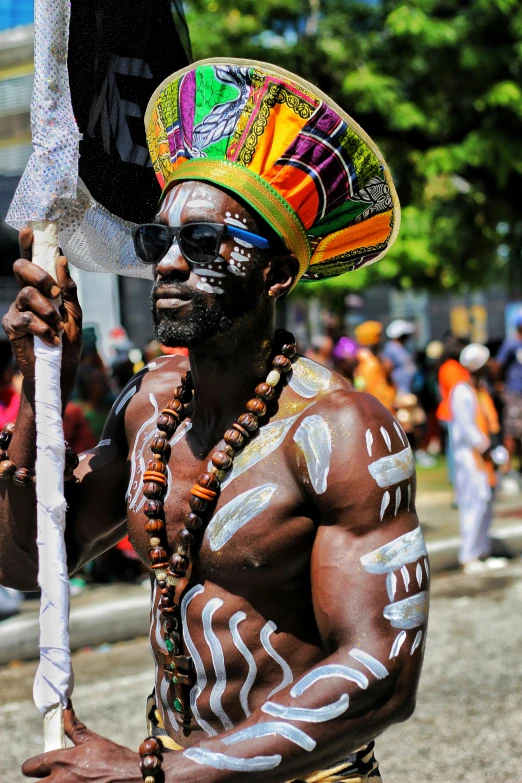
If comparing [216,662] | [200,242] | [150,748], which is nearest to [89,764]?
[150,748]

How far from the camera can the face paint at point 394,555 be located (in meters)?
1.84

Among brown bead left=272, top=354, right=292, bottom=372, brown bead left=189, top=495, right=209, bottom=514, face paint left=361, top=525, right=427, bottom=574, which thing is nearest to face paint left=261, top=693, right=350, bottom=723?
face paint left=361, top=525, right=427, bottom=574

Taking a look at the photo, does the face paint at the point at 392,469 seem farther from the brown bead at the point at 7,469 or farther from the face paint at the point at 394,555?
the brown bead at the point at 7,469

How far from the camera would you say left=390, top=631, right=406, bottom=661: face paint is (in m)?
1.80

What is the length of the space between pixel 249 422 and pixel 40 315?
462 mm

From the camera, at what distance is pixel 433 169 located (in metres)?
14.4

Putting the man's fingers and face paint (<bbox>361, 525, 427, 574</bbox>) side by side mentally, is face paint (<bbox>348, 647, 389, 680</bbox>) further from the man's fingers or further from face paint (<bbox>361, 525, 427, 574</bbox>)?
the man's fingers

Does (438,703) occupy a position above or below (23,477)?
below

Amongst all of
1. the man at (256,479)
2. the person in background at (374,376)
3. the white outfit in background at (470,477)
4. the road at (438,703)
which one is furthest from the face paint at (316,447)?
the person in background at (374,376)

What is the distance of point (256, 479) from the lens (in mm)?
2039

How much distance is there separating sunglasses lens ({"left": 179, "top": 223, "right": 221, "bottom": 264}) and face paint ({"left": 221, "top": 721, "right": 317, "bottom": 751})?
86cm

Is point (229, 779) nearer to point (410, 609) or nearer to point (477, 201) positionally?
point (410, 609)

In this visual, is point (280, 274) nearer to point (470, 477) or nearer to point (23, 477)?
point (23, 477)

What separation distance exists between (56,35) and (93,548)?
1125mm
